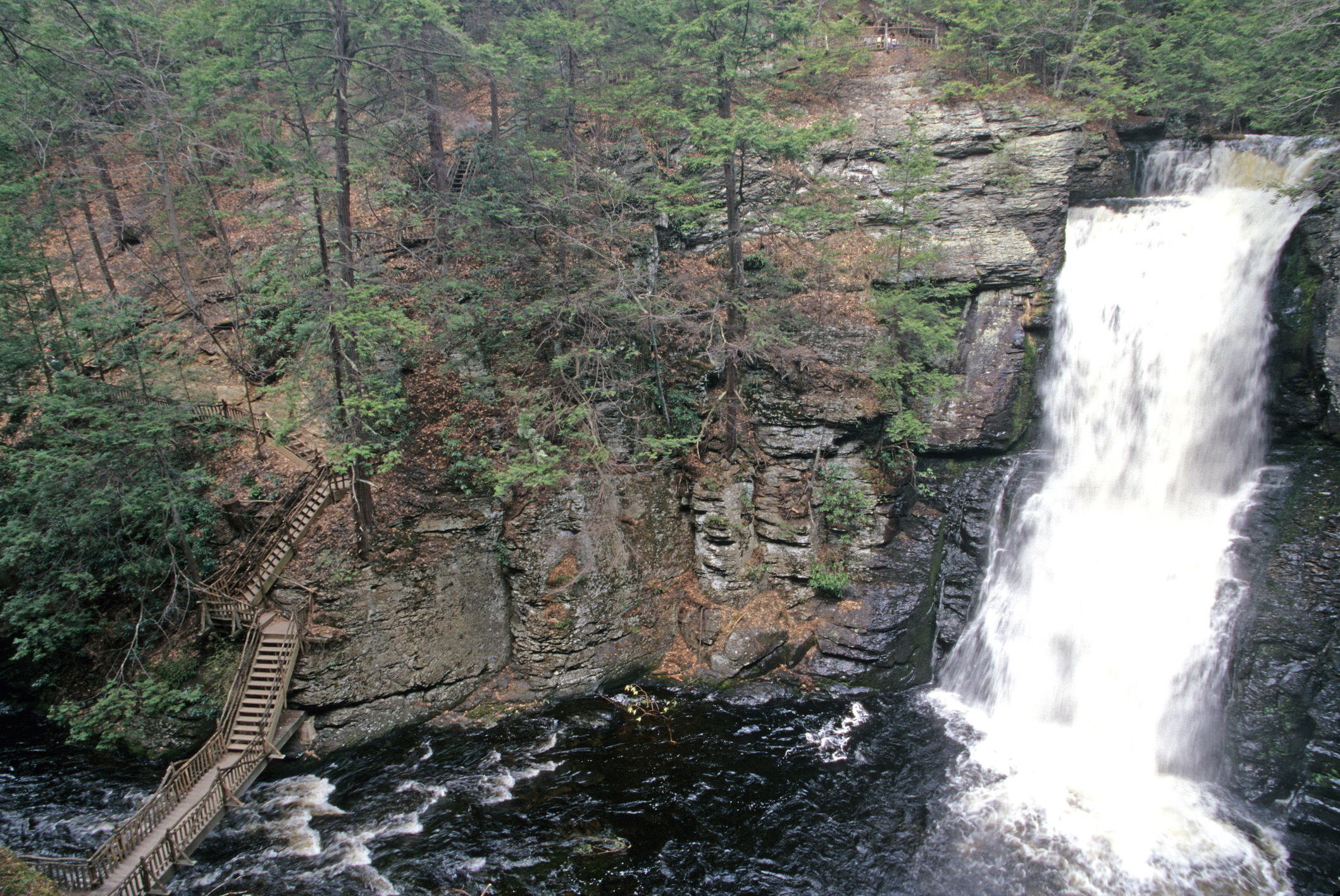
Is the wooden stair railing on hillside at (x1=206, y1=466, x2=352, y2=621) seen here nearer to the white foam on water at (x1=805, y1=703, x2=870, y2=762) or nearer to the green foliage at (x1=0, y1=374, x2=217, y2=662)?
the green foliage at (x1=0, y1=374, x2=217, y2=662)

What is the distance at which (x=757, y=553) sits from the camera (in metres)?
14.2

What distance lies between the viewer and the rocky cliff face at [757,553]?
12320 mm

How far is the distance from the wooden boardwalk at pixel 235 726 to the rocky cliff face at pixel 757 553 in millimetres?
573

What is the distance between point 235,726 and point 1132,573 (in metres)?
16.7

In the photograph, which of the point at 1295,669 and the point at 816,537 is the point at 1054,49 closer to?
the point at 816,537

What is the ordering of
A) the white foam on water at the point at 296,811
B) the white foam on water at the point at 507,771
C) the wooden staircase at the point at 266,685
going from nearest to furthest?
the white foam on water at the point at 296,811 < the white foam on water at the point at 507,771 < the wooden staircase at the point at 266,685

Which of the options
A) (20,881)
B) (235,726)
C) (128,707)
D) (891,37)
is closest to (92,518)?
(128,707)

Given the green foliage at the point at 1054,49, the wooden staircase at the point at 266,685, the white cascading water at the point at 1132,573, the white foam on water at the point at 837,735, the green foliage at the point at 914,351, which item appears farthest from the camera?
the green foliage at the point at 1054,49

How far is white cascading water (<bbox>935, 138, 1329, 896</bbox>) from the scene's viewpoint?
8.91 meters

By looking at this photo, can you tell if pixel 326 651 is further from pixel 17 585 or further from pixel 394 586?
pixel 17 585

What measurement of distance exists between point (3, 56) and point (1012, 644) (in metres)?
23.5

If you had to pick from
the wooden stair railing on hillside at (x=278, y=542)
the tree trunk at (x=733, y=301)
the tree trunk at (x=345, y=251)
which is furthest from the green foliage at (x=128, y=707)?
the tree trunk at (x=733, y=301)

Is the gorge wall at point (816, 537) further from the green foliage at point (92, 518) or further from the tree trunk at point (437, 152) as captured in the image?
the tree trunk at point (437, 152)

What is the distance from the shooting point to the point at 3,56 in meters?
12.3
